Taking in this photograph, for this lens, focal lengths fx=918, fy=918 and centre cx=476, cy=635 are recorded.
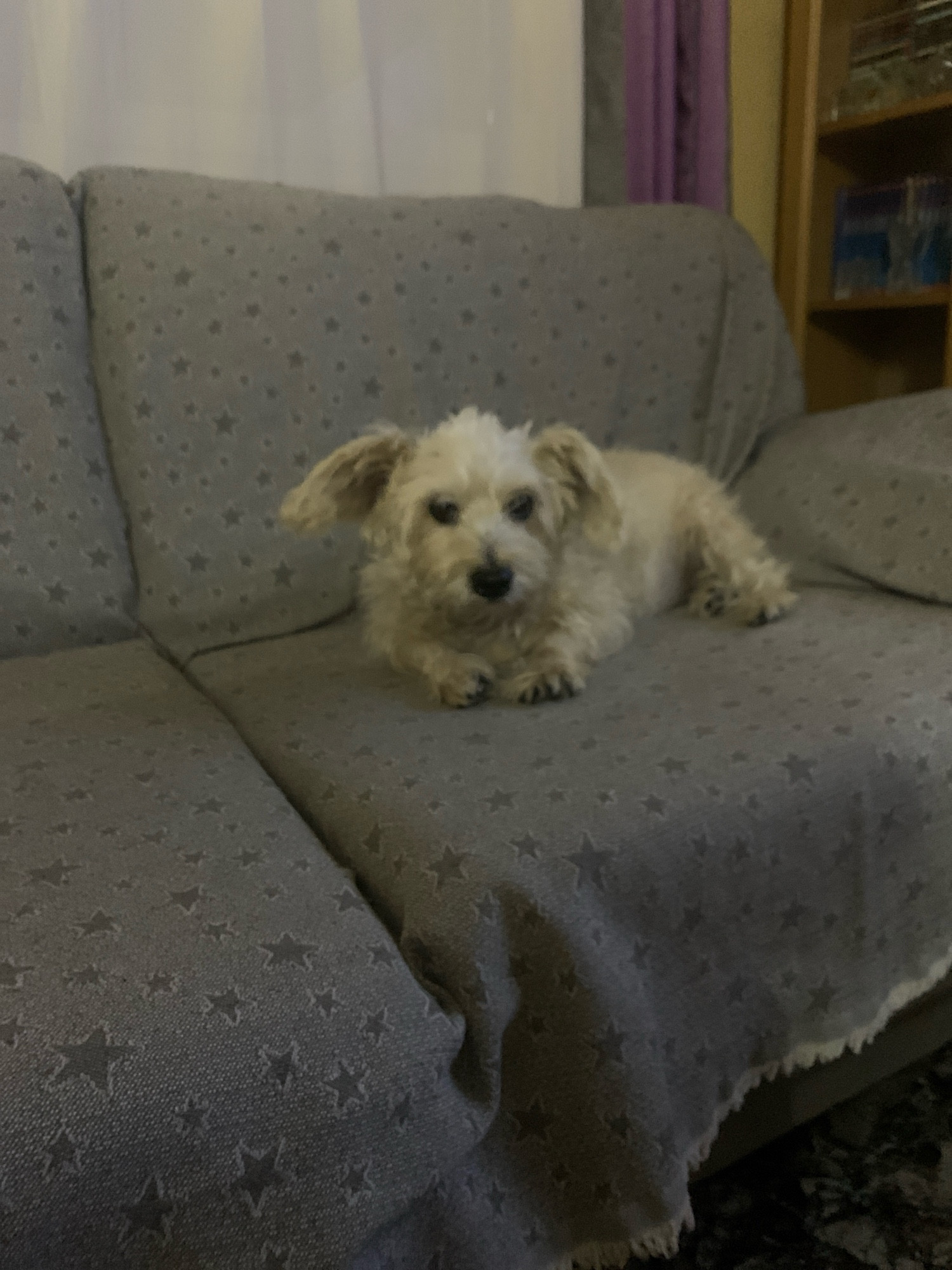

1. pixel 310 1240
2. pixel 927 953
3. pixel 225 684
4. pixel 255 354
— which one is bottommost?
pixel 927 953

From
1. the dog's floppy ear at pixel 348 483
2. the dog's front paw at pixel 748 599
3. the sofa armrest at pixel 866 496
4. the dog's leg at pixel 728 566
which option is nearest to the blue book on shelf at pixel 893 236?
the sofa armrest at pixel 866 496

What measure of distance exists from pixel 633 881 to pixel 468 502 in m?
0.71

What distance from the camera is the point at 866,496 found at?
181 cm

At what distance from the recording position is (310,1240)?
79cm

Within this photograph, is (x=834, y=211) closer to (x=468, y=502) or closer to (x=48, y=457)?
(x=468, y=502)

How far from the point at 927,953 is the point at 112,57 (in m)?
2.23

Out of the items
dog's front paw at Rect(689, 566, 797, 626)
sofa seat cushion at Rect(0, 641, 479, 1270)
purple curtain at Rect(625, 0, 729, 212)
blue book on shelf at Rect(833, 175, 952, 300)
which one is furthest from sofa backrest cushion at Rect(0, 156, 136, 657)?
blue book on shelf at Rect(833, 175, 952, 300)

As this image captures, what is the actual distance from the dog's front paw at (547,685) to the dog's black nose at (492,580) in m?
0.14

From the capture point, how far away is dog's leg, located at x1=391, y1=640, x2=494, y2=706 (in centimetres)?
141

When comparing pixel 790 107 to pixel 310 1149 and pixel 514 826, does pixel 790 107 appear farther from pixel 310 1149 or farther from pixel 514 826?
pixel 310 1149

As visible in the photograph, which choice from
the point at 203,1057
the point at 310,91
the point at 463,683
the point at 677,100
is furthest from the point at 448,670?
the point at 677,100

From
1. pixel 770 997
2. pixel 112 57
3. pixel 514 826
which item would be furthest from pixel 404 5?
pixel 770 997

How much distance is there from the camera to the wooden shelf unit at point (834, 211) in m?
2.59

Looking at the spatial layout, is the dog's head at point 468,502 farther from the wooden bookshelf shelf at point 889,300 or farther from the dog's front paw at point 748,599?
the wooden bookshelf shelf at point 889,300
